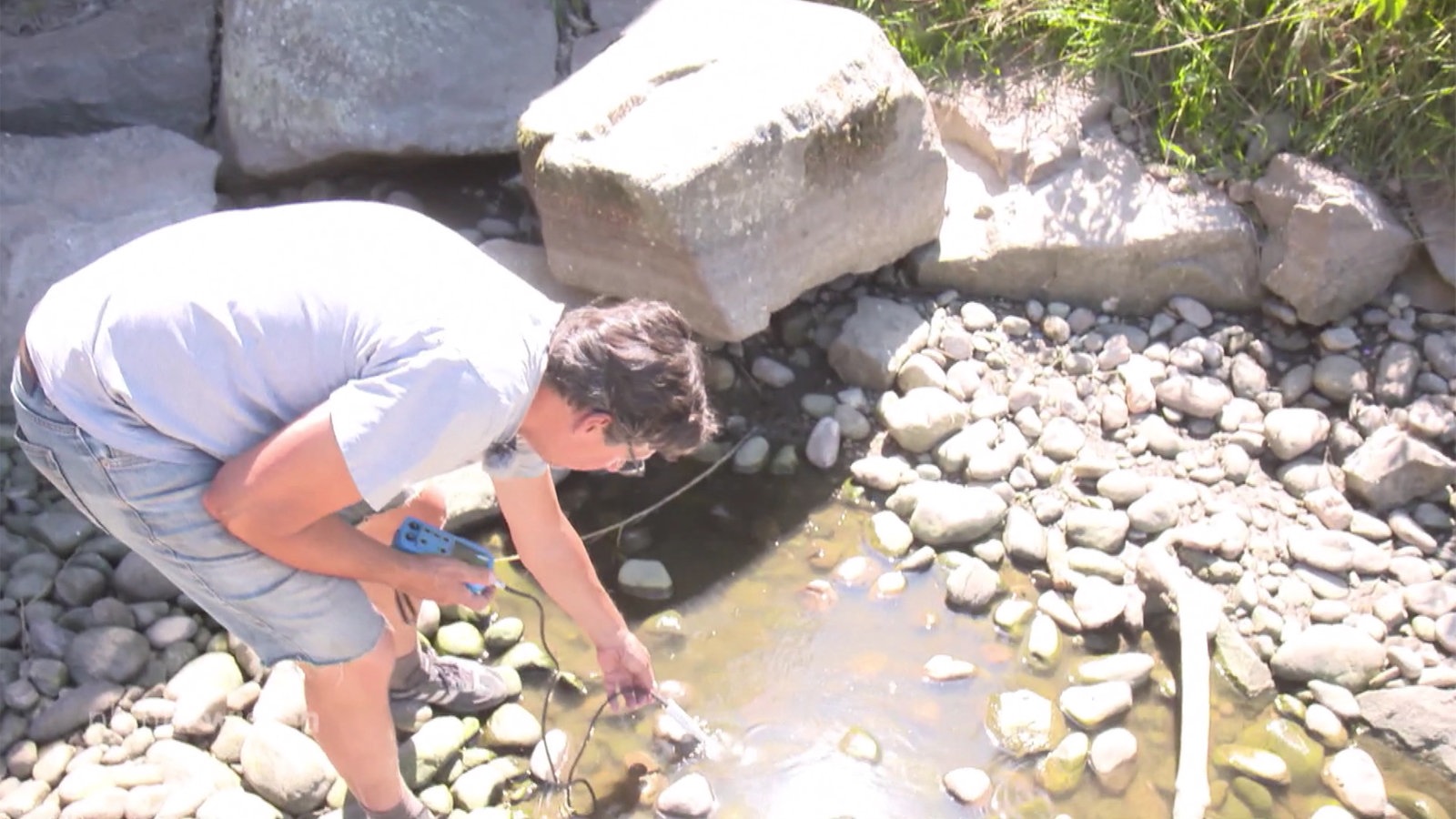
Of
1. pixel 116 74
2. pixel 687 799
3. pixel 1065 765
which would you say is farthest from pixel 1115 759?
pixel 116 74

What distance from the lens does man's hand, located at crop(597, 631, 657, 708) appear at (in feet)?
7.78

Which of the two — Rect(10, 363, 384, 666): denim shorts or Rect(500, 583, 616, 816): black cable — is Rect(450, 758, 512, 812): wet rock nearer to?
Rect(500, 583, 616, 816): black cable

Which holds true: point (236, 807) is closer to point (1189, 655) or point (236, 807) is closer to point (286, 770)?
point (286, 770)

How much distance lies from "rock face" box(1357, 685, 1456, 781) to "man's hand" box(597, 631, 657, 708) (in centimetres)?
156

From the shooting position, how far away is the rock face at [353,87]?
147 inches

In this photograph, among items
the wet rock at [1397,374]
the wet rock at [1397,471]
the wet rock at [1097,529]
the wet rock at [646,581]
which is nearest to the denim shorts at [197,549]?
the wet rock at [646,581]

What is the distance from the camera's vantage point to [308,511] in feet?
5.68

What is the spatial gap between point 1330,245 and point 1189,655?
1.30 metres

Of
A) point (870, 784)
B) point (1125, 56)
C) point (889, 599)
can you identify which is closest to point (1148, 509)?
point (889, 599)

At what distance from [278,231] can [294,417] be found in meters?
0.25

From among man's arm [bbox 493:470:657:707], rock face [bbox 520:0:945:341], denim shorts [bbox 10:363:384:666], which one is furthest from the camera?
rock face [bbox 520:0:945:341]

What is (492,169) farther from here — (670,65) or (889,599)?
(889,599)

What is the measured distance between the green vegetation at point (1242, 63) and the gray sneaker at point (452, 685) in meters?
2.25

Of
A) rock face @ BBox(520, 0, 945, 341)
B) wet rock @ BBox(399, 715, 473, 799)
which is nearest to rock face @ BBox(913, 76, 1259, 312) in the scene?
rock face @ BBox(520, 0, 945, 341)
